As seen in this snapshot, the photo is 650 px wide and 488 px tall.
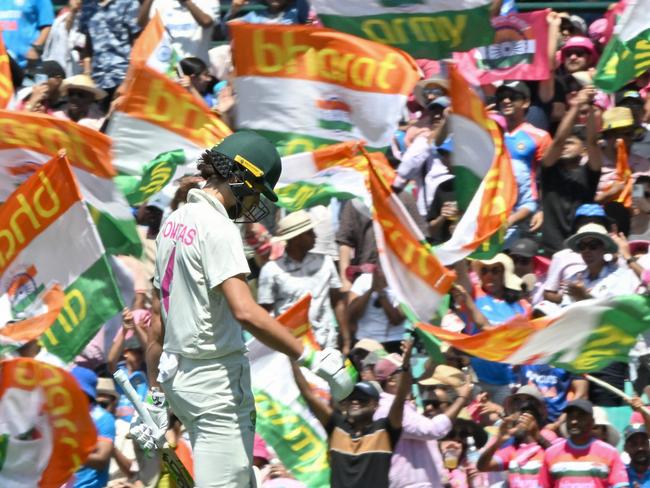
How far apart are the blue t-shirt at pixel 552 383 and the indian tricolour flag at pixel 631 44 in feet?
7.34

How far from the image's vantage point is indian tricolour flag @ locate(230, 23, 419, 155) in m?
12.3

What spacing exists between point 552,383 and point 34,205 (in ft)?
11.7

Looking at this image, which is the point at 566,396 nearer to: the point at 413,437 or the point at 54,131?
the point at 413,437

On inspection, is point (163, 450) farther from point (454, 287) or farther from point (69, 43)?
point (69, 43)

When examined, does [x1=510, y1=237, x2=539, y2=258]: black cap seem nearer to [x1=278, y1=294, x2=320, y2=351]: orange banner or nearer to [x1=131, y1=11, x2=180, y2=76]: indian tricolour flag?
[x1=278, y1=294, x2=320, y2=351]: orange banner

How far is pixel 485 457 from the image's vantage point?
35.6 ft

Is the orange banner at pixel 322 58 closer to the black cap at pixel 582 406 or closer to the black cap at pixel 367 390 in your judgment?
the black cap at pixel 367 390

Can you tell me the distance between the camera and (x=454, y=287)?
11883 millimetres

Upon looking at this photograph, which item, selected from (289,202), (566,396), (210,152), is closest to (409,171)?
(289,202)

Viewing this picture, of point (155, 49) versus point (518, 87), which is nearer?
point (518, 87)

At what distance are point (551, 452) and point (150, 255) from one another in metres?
3.98

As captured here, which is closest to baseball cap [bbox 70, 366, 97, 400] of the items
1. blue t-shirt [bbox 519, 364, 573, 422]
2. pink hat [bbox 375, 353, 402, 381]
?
pink hat [bbox 375, 353, 402, 381]

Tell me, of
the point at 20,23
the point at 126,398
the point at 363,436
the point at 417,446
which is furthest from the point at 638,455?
the point at 20,23

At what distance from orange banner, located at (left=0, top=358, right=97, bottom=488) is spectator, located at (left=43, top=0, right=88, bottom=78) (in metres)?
5.99
